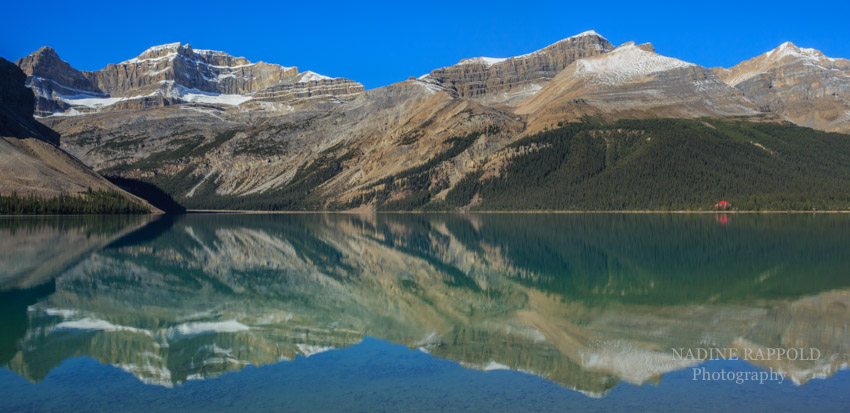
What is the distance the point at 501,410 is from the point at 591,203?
556 feet

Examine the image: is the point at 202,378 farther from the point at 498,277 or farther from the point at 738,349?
the point at 498,277

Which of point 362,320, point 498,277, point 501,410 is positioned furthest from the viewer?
point 498,277

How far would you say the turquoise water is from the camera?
16.0 meters

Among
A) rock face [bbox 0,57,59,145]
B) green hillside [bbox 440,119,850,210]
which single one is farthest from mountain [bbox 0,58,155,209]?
green hillside [bbox 440,119,850,210]

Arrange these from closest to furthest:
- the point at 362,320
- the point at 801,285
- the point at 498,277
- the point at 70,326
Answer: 1. the point at 70,326
2. the point at 362,320
3. the point at 801,285
4. the point at 498,277

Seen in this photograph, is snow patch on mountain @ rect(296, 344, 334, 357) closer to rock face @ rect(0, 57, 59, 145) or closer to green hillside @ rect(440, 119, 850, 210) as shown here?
green hillside @ rect(440, 119, 850, 210)

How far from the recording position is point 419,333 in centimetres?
2334

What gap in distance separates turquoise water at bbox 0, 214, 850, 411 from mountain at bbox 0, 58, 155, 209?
3992 inches

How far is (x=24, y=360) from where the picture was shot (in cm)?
1883

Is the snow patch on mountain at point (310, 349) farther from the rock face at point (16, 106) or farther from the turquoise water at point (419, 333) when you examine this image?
the rock face at point (16, 106)

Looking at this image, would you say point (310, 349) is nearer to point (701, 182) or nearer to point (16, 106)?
point (701, 182)

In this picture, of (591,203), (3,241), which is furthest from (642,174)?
(3,241)

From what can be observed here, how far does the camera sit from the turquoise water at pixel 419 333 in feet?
52.4

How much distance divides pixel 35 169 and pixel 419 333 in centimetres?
14221
